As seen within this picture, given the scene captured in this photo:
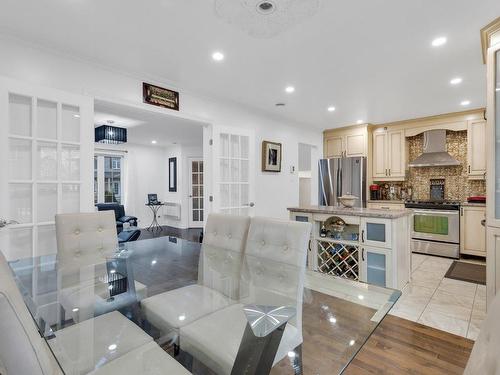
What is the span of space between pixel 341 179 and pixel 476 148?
219 centimetres

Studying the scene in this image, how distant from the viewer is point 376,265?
278cm

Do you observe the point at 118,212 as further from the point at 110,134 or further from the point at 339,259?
the point at 339,259

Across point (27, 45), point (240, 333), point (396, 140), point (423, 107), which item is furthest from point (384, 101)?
point (27, 45)

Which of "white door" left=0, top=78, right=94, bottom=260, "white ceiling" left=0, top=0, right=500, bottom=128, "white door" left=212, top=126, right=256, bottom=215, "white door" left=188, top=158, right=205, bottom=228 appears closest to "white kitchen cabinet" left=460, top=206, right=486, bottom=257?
"white ceiling" left=0, top=0, right=500, bottom=128

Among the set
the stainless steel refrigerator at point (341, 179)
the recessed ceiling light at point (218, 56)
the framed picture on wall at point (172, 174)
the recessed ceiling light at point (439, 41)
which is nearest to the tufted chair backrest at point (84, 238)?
the recessed ceiling light at point (218, 56)

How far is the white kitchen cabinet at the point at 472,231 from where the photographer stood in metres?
4.17

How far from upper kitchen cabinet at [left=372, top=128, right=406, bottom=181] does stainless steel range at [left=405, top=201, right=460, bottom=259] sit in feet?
→ 2.39

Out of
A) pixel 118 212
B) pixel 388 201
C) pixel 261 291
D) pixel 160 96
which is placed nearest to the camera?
pixel 261 291

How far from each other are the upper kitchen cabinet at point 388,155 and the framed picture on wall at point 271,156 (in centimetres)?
222

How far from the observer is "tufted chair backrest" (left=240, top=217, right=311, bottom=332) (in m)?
1.52

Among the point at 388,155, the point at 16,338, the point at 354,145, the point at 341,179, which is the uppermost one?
the point at 354,145

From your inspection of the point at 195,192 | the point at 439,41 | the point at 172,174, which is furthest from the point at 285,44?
the point at 172,174

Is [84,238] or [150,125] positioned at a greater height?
[150,125]

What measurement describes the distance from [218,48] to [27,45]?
1.58 m
